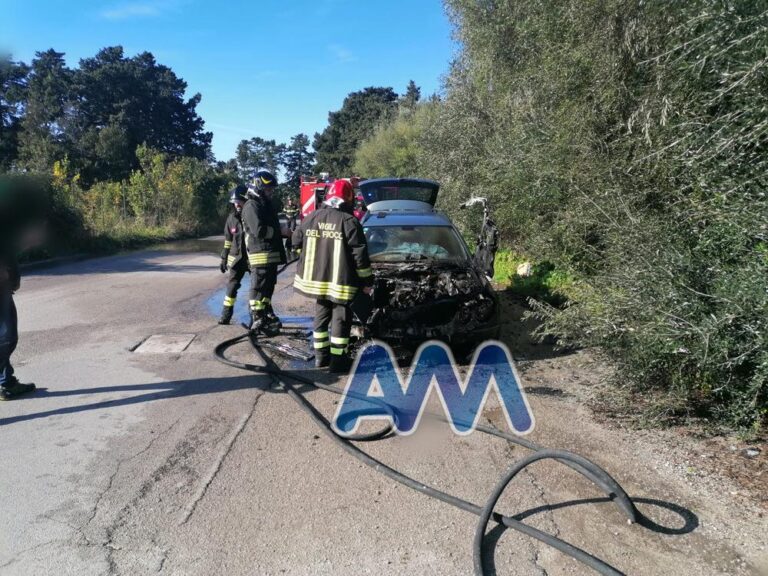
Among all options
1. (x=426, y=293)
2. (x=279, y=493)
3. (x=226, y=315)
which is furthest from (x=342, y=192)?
(x=279, y=493)

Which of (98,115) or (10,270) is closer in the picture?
(10,270)

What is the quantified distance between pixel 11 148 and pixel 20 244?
33.0 meters

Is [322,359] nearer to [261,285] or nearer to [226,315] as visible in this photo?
[261,285]

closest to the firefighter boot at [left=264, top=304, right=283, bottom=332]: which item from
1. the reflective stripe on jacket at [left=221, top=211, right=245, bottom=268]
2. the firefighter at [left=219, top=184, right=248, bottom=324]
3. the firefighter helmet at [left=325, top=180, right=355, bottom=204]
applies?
the firefighter at [left=219, top=184, right=248, bottom=324]

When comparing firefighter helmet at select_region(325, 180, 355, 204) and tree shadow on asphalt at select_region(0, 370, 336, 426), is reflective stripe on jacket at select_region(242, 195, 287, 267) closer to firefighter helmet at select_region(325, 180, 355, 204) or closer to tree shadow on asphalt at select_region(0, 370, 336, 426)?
firefighter helmet at select_region(325, 180, 355, 204)

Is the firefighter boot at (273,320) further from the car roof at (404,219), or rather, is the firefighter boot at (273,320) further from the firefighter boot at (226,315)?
the car roof at (404,219)

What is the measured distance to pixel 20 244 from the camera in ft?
16.6

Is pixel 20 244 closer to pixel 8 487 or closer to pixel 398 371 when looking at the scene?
pixel 8 487

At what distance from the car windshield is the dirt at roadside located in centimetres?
150

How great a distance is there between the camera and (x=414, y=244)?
6.88 metres

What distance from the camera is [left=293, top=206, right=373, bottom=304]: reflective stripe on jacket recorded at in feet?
17.5

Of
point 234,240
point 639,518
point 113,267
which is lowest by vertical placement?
point 113,267

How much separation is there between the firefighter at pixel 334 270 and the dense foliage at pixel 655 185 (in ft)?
5.98

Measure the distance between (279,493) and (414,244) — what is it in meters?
4.15
